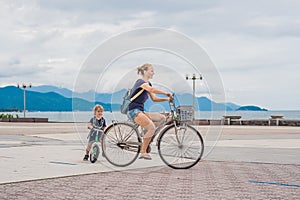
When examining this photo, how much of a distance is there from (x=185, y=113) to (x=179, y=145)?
58 centimetres

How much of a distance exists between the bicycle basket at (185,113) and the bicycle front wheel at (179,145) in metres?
0.18

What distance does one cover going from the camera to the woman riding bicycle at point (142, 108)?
917 centimetres

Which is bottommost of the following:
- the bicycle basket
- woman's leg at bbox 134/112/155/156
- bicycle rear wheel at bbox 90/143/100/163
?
bicycle rear wheel at bbox 90/143/100/163

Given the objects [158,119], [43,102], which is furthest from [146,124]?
[43,102]

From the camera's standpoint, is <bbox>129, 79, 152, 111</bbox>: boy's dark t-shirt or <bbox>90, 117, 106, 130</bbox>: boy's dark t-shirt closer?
<bbox>129, 79, 152, 111</bbox>: boy's dark t-shirt

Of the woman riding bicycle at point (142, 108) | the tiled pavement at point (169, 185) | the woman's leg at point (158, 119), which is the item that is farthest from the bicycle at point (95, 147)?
the tiled pavement at point (169, 185)

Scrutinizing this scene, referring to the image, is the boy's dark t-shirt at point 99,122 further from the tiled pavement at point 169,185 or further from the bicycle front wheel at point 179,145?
the tiled pavement at point 169,185

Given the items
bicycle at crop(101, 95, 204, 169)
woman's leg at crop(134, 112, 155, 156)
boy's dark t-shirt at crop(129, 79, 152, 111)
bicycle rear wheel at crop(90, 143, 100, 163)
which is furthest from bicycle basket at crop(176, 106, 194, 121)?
bicycle rear wheel at crop(90, 143, 100, 163)

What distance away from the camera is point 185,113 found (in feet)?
31.0

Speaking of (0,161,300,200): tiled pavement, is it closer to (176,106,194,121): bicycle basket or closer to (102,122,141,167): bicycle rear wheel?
(102,122,141,167): bicycle rear wheel

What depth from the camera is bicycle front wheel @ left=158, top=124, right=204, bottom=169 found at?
923cm

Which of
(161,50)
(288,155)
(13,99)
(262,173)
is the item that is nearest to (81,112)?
(161,50)

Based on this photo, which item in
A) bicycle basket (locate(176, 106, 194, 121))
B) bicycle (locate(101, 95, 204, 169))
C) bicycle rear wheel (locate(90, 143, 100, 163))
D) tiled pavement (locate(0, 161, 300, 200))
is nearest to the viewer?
tiled pavement (locate(0, 161, 300, 200))

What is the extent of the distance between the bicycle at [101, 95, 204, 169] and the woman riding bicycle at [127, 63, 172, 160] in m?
0.13
